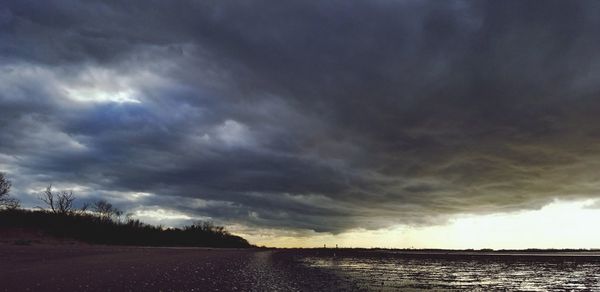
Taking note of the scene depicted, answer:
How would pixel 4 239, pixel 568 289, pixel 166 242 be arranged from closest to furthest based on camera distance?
pixel 568 289 < pixel 4 239 < pixel 166 242

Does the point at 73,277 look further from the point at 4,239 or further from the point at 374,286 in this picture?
the point at 4,239

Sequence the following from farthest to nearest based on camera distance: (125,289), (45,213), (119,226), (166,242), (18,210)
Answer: (166,242)
(119,226)
(45,213)
(18,210)
(125,289)

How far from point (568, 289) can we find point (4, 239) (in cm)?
8147

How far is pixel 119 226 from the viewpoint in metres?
131

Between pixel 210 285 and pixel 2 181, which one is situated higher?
pixel 2 181

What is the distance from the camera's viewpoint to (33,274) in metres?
26.1

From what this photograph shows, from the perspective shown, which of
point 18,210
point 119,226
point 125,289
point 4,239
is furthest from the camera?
point 119,226

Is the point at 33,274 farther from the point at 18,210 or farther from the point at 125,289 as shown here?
the point at 18,210

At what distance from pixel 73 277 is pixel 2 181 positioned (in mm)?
90715

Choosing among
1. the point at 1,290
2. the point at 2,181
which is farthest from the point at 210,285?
the point at 2,181

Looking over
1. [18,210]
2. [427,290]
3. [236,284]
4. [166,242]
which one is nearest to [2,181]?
[18,210]

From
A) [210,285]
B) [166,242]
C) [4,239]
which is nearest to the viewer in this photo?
[210,285]

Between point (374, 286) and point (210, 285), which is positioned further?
point (374, 286)

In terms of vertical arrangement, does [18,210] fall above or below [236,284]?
above
